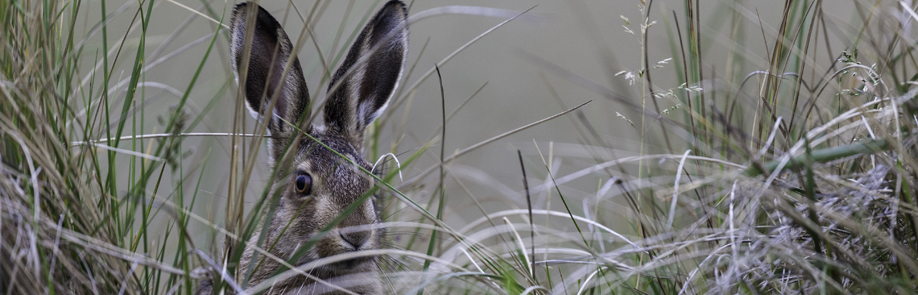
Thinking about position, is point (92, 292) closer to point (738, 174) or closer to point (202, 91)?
point (738, 174)

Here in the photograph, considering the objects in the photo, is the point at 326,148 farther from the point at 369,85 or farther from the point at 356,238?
the point at 369,85

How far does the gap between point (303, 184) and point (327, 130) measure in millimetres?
297

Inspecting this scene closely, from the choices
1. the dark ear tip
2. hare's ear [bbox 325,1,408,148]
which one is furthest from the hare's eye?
the dark ear tip

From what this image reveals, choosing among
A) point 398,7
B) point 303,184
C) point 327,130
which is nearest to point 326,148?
point 303,184

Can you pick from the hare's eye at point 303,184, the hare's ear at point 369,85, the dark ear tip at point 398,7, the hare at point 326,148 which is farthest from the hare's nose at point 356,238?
the dark ear tip at point 398,7

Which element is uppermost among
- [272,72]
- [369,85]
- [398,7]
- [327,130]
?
[398,7]

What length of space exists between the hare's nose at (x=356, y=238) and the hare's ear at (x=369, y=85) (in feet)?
2.04

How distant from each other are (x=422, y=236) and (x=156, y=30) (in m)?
2.15

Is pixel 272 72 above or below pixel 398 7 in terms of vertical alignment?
below

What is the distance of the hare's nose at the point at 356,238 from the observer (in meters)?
1.99

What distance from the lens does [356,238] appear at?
6.56 ft

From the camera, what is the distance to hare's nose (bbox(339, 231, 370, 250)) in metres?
1.99

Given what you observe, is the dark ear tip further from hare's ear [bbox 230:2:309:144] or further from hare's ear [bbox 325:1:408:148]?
hare's ear [bbox 230:2:309:144]

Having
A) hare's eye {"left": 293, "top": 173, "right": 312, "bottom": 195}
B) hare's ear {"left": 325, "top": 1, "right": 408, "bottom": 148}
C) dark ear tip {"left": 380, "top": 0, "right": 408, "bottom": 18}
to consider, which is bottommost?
hare's eye {"left": 293, "top": 173, "right": 312, "bottom": 195}
